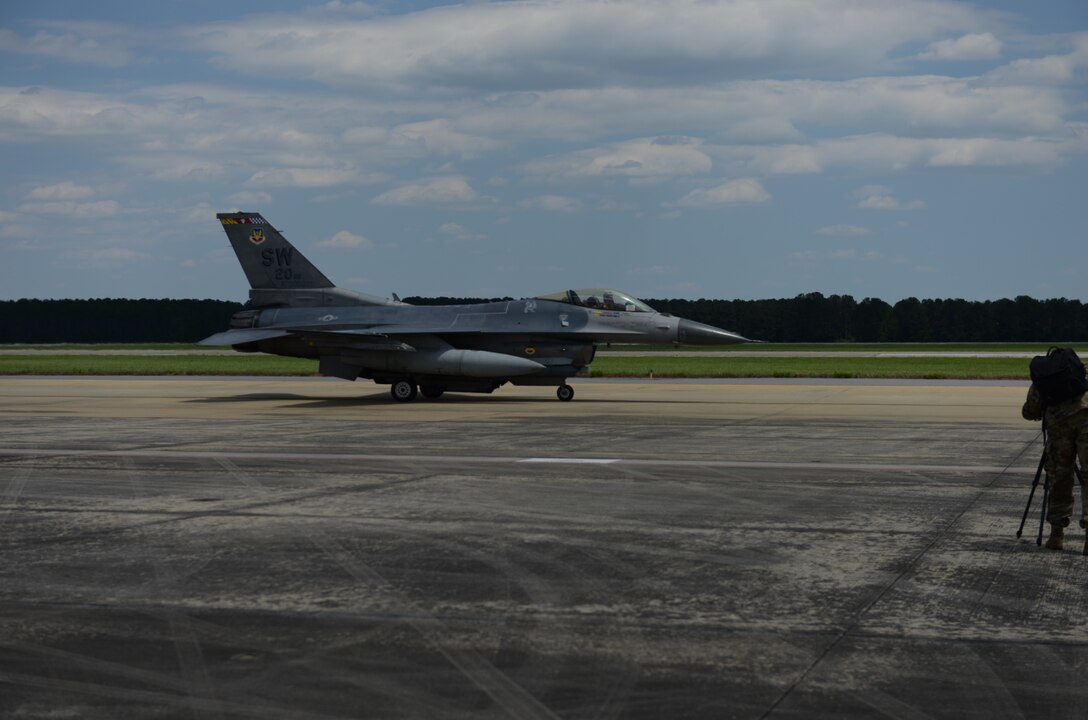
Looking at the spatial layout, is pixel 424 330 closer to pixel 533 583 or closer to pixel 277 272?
pixel 277 272

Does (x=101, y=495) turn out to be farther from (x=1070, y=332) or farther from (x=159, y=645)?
(x=1070, y=332)

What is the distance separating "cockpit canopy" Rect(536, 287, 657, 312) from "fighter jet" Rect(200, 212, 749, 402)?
0.9 inches

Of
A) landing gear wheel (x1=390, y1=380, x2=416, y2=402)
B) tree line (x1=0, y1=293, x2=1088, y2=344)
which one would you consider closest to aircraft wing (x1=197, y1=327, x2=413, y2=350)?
landing gear wheel (x1=390, y1=380, x2=416, y2=402)

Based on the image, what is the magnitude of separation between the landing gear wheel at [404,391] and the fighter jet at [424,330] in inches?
1.0

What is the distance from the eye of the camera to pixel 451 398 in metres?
30.8

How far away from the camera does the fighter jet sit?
27.8 metres

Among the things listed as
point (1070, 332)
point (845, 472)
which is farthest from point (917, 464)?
point (1070, 332)

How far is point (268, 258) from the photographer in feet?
101

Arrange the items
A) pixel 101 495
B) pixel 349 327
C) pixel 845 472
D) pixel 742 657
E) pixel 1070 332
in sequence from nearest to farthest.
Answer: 1. pixel 742 657
2. pixel 101 495
3. pixel 845 472
4. pixel 349 327
5. pixel 1070 332

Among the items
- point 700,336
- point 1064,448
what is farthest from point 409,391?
point 1064,448

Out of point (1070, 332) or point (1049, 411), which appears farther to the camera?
point (1070, 332)

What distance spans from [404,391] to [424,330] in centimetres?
167

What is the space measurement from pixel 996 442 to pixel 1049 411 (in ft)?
30.3

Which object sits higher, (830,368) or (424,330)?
(424,330)
